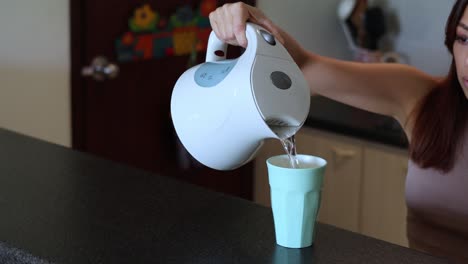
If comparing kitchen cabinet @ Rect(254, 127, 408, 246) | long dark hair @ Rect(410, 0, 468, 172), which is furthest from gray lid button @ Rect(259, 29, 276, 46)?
kitchen cabinet @ Rect(254, 127, 408, 246)

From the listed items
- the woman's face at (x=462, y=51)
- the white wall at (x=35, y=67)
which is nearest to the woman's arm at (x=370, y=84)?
the woman's face at (x=462, y=51)

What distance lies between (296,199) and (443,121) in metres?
0.72

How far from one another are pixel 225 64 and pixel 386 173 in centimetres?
148

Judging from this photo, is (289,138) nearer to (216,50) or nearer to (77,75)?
(216,50)

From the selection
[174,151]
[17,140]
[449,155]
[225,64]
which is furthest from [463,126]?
[174,151]

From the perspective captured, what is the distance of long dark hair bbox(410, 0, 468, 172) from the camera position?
1555 millimetres

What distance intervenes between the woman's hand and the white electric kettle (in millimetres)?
27

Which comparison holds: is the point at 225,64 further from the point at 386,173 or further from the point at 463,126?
the point at 386,173

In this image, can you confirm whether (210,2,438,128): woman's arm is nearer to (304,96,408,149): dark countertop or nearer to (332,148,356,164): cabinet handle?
(304,96,408,149): dark countertop

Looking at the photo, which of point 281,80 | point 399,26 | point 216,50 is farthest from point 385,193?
point 281,80

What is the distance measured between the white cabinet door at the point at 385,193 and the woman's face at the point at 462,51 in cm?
86

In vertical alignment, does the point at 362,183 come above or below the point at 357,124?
below

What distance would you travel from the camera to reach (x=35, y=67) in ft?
7.46

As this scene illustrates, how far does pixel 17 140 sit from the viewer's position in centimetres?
149
